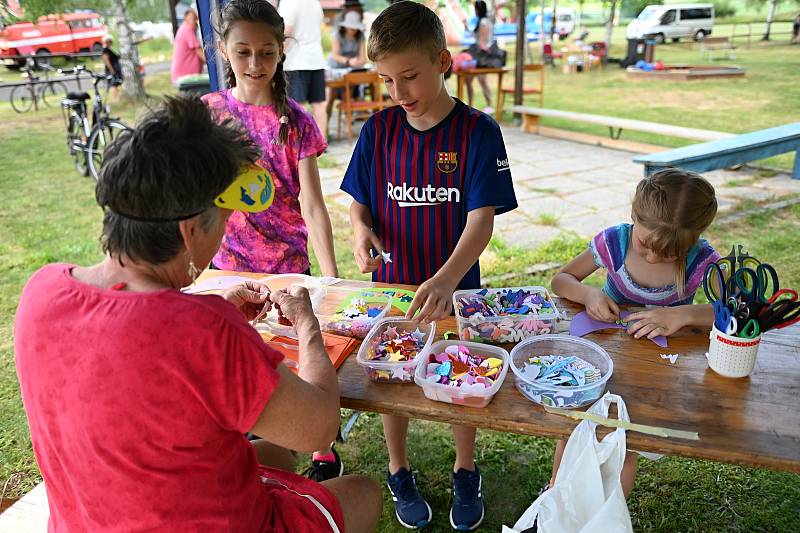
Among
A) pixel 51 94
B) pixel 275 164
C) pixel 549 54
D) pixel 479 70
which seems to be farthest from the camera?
pixel 549 54

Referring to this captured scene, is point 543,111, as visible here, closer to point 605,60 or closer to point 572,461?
point 572,461

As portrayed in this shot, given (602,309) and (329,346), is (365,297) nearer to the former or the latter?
(329,346)

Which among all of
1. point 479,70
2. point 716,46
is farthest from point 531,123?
point 716,46

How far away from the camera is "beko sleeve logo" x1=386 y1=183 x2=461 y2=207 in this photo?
2.19 metres

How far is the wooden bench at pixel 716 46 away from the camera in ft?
61.5

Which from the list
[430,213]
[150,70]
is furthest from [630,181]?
[150,70]

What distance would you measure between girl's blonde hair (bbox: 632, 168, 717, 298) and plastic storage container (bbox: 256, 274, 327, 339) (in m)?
1.10

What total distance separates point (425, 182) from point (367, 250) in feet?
1.07

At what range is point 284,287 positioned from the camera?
211cm

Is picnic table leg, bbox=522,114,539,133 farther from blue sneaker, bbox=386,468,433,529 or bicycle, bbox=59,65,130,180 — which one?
blue sneaker, bbox=386,468,433,529

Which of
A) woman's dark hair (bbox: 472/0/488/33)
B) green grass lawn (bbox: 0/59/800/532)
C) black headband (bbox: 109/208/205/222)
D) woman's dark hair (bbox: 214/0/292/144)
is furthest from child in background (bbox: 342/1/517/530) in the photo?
woman's dark hair (bbox: 472/0/488/33)

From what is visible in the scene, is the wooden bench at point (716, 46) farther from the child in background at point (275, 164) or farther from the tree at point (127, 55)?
the child in background at point (275, 164)

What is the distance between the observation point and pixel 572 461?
4.54 feet

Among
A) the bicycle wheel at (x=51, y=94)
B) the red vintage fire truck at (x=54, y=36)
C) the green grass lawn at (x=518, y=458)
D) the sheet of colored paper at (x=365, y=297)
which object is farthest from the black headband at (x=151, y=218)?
the bicycle wheel at (x=51, y=94)
